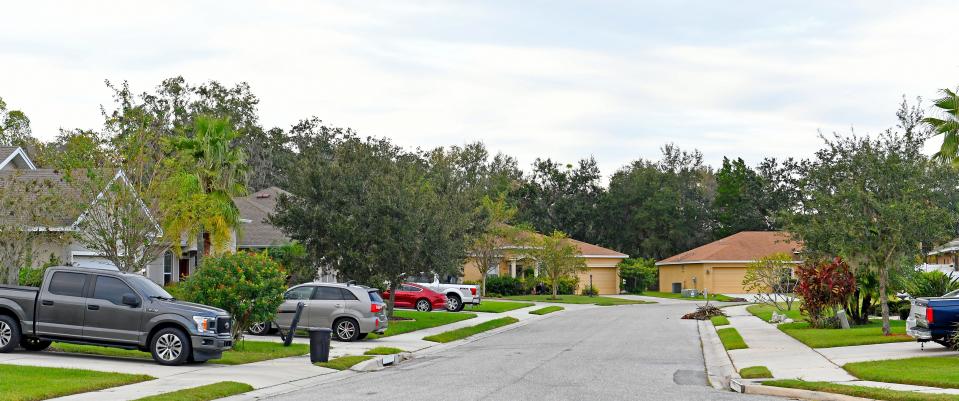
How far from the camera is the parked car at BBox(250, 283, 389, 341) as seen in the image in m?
27.1

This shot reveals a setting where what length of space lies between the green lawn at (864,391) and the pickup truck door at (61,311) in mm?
12746

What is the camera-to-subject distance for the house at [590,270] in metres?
70.4

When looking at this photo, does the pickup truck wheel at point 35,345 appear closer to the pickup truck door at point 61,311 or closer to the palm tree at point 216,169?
the pickup truck door at point 61,311

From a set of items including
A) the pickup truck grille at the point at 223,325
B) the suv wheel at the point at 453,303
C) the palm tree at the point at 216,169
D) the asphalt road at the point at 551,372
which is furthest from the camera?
the suv wheel at the point at 453,303

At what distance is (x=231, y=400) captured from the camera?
15375 mm

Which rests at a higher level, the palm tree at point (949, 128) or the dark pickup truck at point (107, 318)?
the palm tree at point (949, 128)

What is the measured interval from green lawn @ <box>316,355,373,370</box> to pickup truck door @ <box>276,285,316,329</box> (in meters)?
4.98

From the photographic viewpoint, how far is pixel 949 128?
1201 inches

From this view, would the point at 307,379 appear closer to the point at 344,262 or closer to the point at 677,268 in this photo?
the point at 344,262

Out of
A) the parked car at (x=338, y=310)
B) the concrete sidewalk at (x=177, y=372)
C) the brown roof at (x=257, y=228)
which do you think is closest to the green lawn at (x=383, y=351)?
the concrete sidewalk at (x=177, y=372)

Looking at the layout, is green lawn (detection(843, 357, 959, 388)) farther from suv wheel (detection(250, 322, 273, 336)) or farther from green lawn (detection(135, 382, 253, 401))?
suv wheel (detection(250, 322, 273, 336))

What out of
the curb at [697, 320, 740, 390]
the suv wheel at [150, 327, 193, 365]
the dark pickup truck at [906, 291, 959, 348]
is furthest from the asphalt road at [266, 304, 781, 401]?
the dark pickup truck at [906, 291, 959, 348]

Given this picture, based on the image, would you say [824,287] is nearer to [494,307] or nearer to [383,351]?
[383,351]

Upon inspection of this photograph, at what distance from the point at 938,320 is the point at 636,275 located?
54175mm
